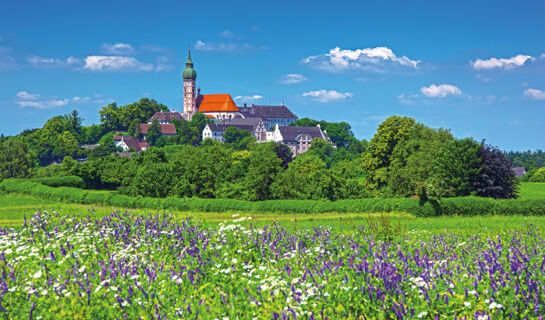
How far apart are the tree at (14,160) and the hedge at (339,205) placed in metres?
55.1

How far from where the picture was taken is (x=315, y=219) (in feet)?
107

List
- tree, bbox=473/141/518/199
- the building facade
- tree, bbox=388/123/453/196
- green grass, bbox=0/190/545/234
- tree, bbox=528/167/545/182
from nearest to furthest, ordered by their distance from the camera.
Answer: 1. green grass, bbox=0/190/545/234
2. tree, bbox=473/141/518/199
3. tree, bbox=388/123/453/196
4. tree, bbox=528/167/545/182
5. the building facade

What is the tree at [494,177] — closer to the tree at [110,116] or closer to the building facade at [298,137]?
the building facade at [298,137]

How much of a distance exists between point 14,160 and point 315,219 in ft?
269

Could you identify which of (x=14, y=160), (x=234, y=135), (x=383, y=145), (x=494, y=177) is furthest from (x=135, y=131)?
(x=494, y=177)

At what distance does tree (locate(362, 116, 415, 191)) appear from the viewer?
5772 cm

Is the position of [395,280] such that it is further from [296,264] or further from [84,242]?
[84,242]

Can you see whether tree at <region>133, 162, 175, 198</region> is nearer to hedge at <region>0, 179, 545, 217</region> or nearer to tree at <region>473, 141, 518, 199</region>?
hedge at <region>0, 179, 545, 217</region>

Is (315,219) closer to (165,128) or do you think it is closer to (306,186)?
(306,186)

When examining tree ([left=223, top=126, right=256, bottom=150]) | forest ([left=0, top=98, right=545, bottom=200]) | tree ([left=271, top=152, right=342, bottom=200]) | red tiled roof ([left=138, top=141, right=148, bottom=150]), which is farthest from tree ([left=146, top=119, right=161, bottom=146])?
tree ([left=271, top=152, right=342, bottom=200])

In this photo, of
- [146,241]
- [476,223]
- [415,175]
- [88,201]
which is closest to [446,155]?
[415,175]

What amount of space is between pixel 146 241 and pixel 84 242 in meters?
1.53

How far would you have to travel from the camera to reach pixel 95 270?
10.6m

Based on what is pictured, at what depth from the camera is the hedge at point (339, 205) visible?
112 feet
